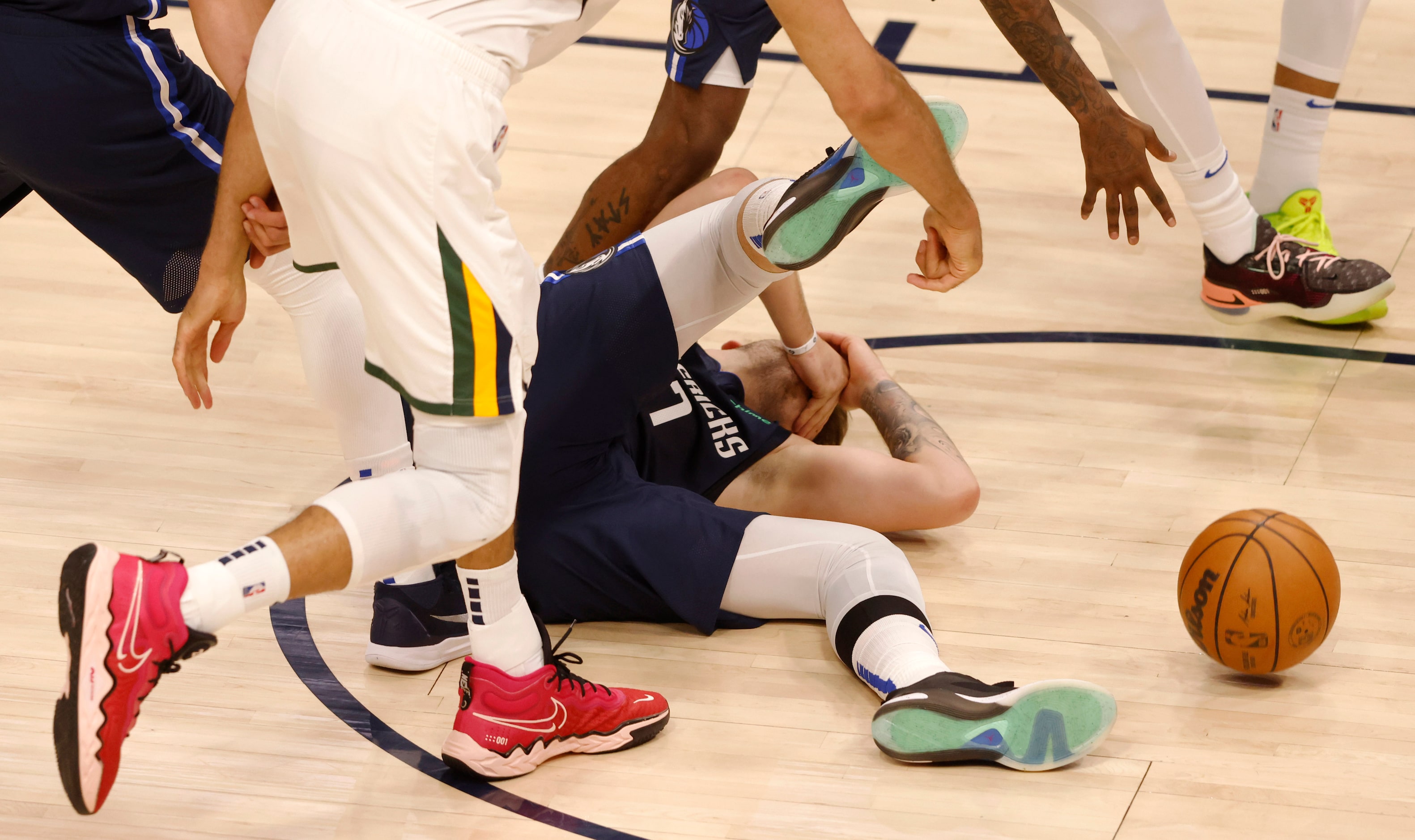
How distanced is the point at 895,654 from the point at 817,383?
32.2 inches

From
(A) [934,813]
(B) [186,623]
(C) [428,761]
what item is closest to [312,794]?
(C) [428,761]

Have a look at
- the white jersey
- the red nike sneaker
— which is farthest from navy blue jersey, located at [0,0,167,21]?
the red nike sneaker

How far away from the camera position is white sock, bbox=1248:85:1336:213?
3.70m

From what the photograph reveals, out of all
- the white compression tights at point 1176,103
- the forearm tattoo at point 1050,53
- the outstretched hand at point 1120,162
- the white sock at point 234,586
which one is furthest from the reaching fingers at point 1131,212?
the white sock at point 234,586

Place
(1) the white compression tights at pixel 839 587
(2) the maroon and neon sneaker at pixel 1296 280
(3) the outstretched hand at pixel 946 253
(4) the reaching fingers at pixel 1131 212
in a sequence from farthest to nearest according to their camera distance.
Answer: (2) the maroon and neon sneaker at pixel 1296 280 < (4) the reaching fingers at pixel 1131 212 < (1) the white compression tights at pixel 839 587 < (3) the outstretched hand at pixel 946 253

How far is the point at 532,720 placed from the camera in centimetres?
226

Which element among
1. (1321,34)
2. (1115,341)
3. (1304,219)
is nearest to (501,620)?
(1115,341)

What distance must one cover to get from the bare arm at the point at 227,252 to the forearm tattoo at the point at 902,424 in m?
1.30

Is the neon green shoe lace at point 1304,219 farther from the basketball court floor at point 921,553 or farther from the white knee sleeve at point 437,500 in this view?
the white knee sleeve at point 437,500

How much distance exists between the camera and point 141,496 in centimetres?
304

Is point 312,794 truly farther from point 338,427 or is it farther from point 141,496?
point 141,496

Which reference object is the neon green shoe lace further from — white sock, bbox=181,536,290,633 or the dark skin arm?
white sock, bbox=181,536,290,633

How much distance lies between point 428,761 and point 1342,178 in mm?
3390

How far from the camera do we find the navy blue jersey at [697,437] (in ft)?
9.01
